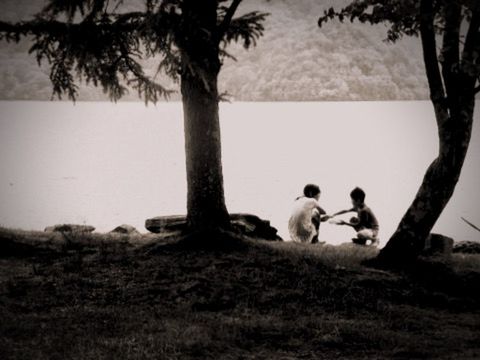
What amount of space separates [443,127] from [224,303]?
15.7ft

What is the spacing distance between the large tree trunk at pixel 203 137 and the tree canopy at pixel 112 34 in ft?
0.93

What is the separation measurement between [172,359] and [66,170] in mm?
49141

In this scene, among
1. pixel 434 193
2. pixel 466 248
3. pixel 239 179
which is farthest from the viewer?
pixel 239 179

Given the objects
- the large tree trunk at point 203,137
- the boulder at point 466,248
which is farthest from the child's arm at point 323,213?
the boulder at point 466,248

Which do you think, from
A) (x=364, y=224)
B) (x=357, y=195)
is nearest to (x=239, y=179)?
(x=364, y=224)

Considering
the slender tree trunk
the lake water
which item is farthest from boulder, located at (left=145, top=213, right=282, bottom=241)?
the lake water

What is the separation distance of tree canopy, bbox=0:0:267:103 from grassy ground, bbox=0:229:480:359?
3.34 meters

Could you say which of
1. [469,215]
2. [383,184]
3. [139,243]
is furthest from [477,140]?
[139,243]

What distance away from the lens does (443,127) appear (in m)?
9.64

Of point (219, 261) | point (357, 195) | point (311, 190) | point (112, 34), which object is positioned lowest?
point (219, 261)

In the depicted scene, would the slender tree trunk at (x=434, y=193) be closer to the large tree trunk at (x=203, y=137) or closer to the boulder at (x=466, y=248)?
the large tree trunk at (x=203, y=137)

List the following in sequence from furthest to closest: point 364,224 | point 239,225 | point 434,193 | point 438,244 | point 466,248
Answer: point 466,248 → point 364,224 → point 239,225 → point 438,244 → point 434,193

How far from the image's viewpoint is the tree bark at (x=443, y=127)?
949cm

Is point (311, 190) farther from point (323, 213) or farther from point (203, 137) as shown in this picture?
point (203, 137)
